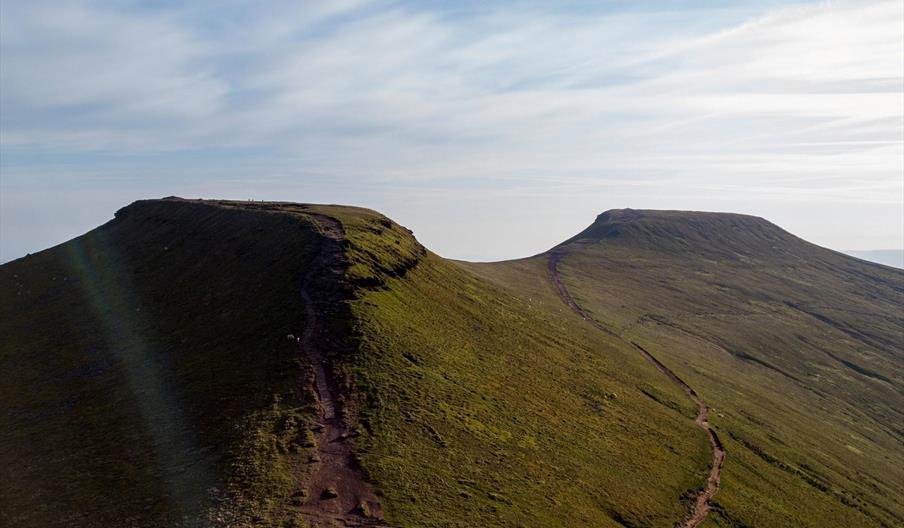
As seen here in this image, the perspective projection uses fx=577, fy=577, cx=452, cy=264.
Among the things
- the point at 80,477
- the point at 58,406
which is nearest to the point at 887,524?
the point at 80,477

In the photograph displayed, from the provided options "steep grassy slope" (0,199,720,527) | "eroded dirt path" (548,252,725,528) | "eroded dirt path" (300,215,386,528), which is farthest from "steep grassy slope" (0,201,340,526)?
"eroded dirt path" (548,252,725,528)

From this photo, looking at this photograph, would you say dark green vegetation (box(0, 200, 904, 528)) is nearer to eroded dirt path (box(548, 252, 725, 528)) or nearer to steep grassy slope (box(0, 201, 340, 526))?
steep grassy slope (box(0, 201, 340, 526))

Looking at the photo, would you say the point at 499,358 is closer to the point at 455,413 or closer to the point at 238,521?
the point at 455,413

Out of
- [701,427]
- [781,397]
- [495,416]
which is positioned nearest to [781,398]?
[781,397]

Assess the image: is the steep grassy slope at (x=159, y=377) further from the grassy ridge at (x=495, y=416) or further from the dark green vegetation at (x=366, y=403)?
the grassy ridge at (x=495, y=416)

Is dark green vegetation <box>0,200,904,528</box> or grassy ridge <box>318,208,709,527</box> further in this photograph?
grassy ridge <box>318,208,709,527</box>

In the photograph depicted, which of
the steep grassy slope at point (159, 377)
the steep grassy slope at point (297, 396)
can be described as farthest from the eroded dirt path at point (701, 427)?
the steep grassy slope at point (159, 377)
